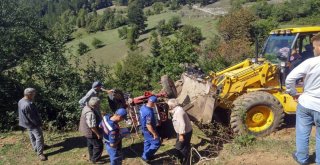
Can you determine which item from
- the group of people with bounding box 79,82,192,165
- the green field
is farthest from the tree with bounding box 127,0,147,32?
the group of people with bounding box 79,82,192,165

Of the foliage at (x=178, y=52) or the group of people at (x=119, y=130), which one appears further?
the foliage at (x=178, y=52)

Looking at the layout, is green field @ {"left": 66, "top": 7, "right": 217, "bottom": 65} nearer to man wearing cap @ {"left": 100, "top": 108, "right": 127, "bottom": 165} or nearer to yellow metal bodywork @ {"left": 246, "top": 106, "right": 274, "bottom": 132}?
yellow metal bodywork @ {"left": 246, "top": 106, "right": 274, "bottom": 132}

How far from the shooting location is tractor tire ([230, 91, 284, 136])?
342 inches

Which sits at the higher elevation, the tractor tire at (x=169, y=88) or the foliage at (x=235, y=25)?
the foliage at (x=235, y=25)

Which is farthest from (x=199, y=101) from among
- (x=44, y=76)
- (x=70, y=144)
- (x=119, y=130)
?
(x=44, y=76)

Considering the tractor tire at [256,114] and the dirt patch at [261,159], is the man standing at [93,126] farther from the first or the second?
the tractor tire at [256,114]

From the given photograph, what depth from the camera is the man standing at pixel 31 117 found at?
326 inches

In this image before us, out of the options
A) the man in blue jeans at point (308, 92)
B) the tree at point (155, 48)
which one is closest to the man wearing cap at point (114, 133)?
the man in blue jeans at point (308, 92)

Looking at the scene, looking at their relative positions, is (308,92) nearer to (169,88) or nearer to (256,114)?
(256,114)

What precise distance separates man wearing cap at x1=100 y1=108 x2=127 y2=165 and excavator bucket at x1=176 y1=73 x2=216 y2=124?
229 centimetres

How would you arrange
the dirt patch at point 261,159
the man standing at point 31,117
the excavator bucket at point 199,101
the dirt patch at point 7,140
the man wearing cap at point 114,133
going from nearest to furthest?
the man wearing cap at point 114,133, the dirt patch at point 261,159, the man standing at point 31,117, the excavator bucket at point 199,101, the dirt patch at point 7,140

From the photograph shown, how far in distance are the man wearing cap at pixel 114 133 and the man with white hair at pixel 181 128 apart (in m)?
1.11

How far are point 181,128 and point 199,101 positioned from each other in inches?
60.8

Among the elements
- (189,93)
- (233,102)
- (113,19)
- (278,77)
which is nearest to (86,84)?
(189,93)
